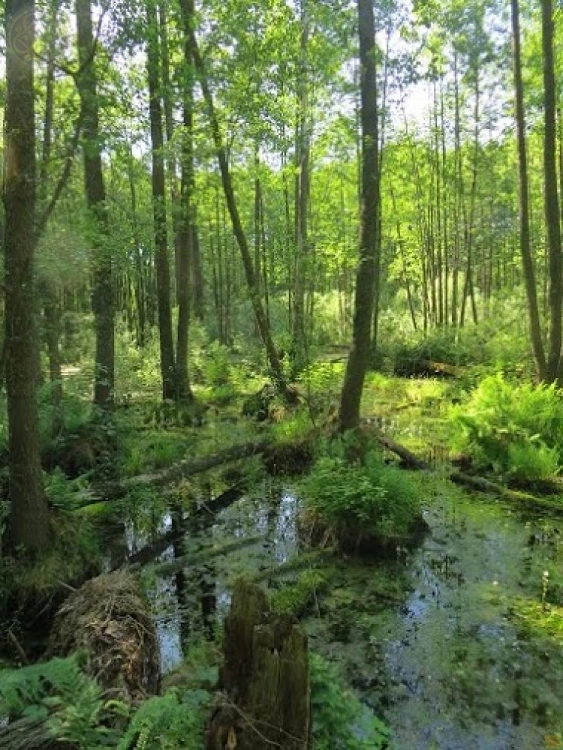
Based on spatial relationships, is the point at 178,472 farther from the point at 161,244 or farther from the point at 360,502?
the point at 161,244

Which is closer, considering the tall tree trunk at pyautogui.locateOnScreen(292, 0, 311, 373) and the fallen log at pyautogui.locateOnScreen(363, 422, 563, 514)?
the fallen log at pyautogui.locateOnScreen(363, 422, 563, 514)

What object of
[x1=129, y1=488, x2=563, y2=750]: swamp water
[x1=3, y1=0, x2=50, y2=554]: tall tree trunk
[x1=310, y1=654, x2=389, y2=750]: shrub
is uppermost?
[x1=3, y1=0, x2=50, y2=554]: tall tree trunk

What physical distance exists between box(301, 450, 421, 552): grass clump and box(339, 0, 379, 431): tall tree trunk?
81.8 inches


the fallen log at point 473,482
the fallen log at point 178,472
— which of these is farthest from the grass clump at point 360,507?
the fallen log at point 178,472

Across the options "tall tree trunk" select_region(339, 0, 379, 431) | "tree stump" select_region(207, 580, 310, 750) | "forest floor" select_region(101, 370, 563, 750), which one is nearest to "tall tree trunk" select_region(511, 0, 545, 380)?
"forest floor" select_region(101, 370, 563, 750)

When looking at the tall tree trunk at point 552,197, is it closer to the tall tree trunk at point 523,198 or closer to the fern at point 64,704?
the tall tree trunk at point 523,198

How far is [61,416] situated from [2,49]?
4.56 metres

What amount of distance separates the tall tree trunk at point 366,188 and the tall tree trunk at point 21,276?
4.13m

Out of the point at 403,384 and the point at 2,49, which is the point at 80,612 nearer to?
the point at 2,49

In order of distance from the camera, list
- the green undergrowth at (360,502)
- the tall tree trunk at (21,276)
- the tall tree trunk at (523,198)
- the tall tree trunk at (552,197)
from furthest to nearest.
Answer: the tall tree trunk at (523,198) → the tall tree trunk at (552,197) → the green undergrowth at (360,502) → the tall tree trunk at (21,276)

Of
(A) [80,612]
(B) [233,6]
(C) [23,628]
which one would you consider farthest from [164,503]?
(B) [233,6]

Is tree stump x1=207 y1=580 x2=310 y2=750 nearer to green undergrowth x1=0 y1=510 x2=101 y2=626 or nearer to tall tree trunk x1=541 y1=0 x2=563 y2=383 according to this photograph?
green undergrowth x1=0 y1=510 x2=101 y2=626

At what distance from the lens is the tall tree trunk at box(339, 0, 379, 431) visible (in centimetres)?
770

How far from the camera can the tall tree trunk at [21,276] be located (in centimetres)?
485
